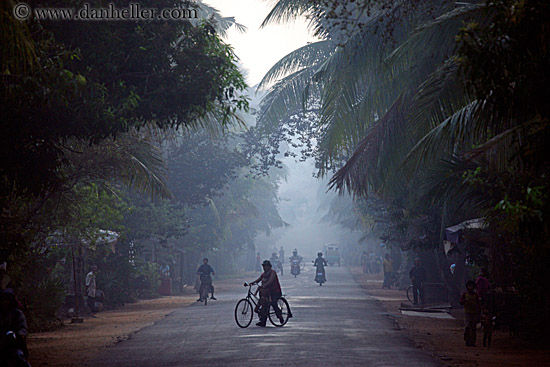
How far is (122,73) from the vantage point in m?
11.9

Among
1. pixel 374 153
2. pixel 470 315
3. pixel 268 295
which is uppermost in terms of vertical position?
pixel 374 153

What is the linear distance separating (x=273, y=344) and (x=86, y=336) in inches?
218

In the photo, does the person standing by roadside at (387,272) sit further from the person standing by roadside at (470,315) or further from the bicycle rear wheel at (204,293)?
the person standing by roadside at (470,315)

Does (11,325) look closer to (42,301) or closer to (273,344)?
(273,344)

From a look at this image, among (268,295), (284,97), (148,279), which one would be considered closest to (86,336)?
(268,295)

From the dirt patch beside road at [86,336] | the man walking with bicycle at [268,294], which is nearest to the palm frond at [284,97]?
the man walking with bicycle at [268,294]

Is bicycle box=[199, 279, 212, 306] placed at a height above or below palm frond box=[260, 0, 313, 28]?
below

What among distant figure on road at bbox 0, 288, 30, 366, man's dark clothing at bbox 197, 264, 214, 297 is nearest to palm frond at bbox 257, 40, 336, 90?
man's dark clothing at bbox 197, 264, 214, 297

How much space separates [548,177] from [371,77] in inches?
501

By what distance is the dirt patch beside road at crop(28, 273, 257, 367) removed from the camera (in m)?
14.0

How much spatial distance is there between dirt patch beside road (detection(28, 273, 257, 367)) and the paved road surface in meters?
0.44

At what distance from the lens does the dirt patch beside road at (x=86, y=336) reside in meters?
14.0

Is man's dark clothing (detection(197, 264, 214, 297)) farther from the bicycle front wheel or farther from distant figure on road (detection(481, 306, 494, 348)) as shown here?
distant figure on road (detection(481, 306, 494, 348))

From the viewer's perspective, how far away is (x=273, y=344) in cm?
1507
